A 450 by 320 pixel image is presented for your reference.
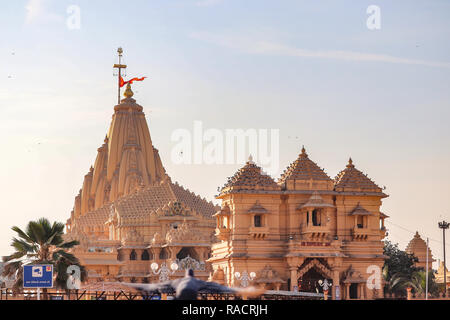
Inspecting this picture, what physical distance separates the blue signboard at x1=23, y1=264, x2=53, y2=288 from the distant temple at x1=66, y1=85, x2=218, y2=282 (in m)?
39.5

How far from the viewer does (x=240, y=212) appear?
81.6 meters

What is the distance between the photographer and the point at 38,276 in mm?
54781

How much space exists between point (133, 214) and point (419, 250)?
32.9 m

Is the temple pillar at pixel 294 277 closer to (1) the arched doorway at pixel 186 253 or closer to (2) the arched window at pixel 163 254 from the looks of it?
(1) the arched doorway at pixel 186 253

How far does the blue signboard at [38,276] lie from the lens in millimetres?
54562

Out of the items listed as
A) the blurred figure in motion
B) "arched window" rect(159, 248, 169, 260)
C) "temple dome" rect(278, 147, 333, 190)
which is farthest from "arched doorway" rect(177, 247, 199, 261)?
the blurred figure in motion

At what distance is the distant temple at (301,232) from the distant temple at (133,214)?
15360 millimetres

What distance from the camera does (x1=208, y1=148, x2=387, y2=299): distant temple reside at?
8062 centimetres

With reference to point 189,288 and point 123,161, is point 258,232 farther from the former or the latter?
point 123,161

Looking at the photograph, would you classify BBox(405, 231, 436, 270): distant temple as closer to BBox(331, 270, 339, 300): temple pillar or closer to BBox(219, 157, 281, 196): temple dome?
BBox(331, 270, 339, 300): temple pillar
